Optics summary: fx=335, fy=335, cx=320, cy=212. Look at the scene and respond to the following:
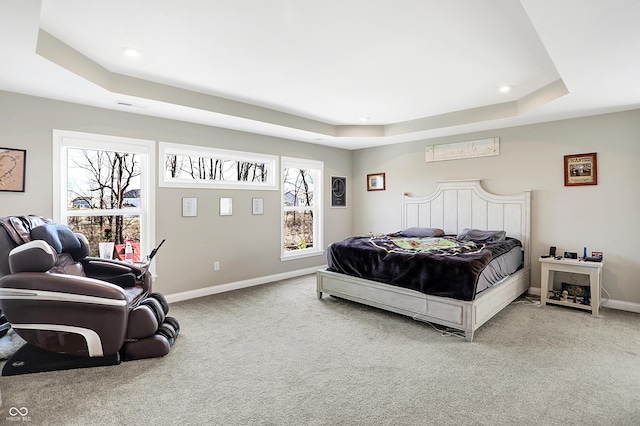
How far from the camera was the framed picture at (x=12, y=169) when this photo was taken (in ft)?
Result: 10.1

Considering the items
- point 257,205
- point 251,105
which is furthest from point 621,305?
point 251,105

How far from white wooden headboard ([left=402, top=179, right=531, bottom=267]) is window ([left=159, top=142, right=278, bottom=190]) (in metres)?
2.41

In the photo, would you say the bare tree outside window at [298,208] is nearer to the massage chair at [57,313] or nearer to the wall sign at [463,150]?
the wall sign at [463,150]

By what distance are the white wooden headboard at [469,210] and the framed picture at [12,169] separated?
16.3 feet

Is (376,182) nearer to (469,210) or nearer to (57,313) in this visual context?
(469,210)

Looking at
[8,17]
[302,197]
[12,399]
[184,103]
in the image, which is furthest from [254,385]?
[302,197]

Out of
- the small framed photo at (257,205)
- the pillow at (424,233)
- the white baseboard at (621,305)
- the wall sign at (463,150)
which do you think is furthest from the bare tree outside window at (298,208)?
the white baseboard at (621,305)

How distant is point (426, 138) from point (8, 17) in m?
4.98

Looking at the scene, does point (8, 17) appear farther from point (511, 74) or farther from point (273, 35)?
point (511, 74)

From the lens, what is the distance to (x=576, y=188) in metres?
4.14

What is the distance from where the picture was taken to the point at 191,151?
441 centimetres

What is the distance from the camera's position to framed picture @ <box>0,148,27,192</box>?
309 cm

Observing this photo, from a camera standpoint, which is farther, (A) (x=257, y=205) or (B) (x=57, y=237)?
(A) (x=257, y=205)

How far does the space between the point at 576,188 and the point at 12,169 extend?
6138 mm
